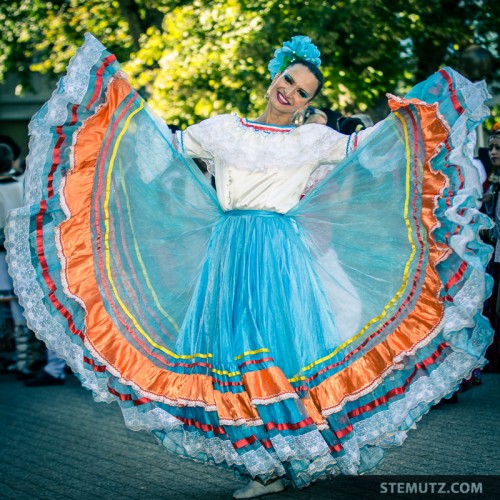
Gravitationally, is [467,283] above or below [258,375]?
above

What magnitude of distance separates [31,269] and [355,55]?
739 centimetres

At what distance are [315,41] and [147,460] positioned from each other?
20.6ft

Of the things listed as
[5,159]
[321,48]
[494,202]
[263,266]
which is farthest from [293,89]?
[321,48]

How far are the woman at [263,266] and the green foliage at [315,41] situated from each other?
6024mm

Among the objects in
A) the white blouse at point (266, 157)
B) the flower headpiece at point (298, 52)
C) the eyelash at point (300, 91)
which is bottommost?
the white blouse at point (266, 157)

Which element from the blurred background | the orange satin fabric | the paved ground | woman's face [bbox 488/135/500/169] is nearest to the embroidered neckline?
the orange satin fabric

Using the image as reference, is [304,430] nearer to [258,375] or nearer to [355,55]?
[258,375]

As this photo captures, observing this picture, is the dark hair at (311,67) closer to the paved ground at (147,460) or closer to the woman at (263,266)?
the woman at (263,266)

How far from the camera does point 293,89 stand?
16.8ft

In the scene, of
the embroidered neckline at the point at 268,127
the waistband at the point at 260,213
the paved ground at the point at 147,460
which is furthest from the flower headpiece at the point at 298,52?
the paved ground at the point at 147,460

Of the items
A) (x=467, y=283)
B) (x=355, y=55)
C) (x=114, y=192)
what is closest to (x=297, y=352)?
(x=467, y=283)

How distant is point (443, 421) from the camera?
6605 millimetres

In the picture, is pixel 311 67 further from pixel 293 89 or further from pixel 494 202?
pixel 494 202

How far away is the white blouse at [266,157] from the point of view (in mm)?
4973
